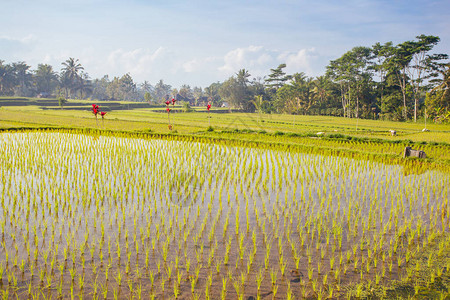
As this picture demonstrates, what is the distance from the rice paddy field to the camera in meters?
2.90

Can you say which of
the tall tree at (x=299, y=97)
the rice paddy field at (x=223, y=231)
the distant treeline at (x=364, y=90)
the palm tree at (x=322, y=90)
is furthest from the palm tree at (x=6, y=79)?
the rice paddy field at (x=223, y=231)

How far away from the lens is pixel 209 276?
2906 millimetres

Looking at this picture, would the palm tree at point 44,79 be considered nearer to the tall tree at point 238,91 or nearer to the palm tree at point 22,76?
the palm tree at point 22,76

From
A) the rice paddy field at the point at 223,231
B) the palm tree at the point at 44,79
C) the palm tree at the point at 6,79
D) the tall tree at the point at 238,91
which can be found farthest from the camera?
the palm tree at the point at 44,79

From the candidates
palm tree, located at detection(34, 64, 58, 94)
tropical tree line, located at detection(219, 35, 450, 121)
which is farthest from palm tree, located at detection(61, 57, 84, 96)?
tropical tree line, located at detection(219, 35, 450, 121)

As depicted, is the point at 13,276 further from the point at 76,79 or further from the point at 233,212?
the point at 76,79

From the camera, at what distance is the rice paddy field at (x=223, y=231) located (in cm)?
290

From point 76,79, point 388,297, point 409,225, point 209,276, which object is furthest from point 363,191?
point 76,79

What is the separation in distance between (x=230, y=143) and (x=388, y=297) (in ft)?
28.2

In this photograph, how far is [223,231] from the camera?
4.01 metres

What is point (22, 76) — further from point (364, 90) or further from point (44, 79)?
point (364, 90)

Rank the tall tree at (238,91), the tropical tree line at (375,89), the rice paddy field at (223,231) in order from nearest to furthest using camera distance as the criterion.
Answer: the rice paddy field at (223,231) < the tropical tree line at (375,89) < the tall tree at (238,91)

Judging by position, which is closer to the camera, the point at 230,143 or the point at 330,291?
the point at 330,291

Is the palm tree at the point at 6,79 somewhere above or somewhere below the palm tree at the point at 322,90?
above
